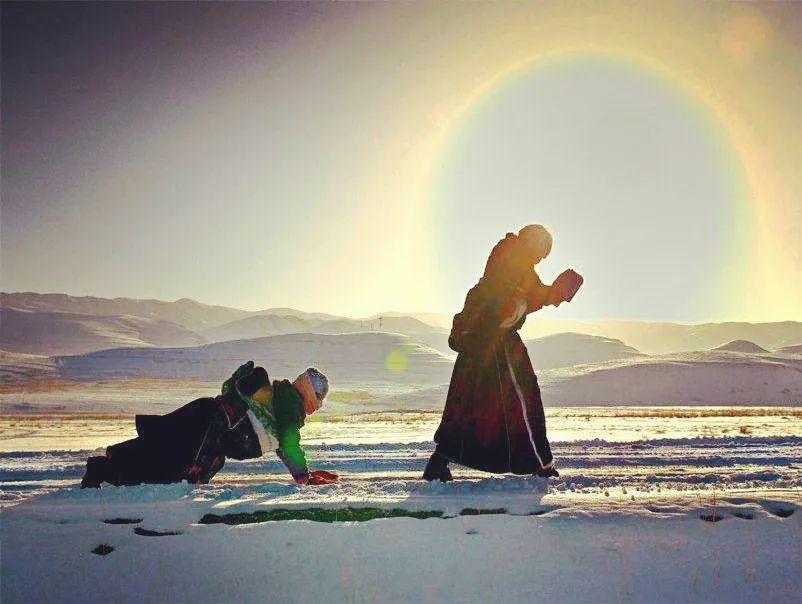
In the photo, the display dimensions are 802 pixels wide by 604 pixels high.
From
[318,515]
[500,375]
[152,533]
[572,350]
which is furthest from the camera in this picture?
[572,350]

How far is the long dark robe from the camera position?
559 centimetres

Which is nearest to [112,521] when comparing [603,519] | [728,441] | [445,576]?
[445,576]

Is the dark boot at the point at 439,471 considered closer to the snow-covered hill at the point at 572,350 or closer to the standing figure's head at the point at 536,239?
the standing figure's head at the point at 536,239

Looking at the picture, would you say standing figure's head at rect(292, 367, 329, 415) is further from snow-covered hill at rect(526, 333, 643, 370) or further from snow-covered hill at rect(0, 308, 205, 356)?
snow-covered hill at rect(0, 308, 205, 356)

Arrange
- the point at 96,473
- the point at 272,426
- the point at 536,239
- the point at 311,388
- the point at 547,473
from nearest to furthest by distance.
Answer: the point at 96,473 → the point at 272,426 → the point at 311,388 → the point at 547,473 → the point at 536,239

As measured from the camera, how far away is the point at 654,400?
149 ft

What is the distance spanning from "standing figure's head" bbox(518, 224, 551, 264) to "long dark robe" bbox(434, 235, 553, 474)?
0.41ft

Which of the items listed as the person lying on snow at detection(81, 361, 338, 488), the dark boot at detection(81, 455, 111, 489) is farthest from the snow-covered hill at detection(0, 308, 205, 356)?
the person lying on snow at detection(81, 361, 338, 488)

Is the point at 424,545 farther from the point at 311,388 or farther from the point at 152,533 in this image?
the point at 311,388

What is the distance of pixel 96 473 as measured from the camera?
5.33 meters

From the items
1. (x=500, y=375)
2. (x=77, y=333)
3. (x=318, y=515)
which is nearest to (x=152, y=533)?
(x=318, y=515)

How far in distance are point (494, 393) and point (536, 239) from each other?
1436 mm

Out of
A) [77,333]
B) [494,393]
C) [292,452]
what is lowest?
[292,452]

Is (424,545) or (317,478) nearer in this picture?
(424,545)
